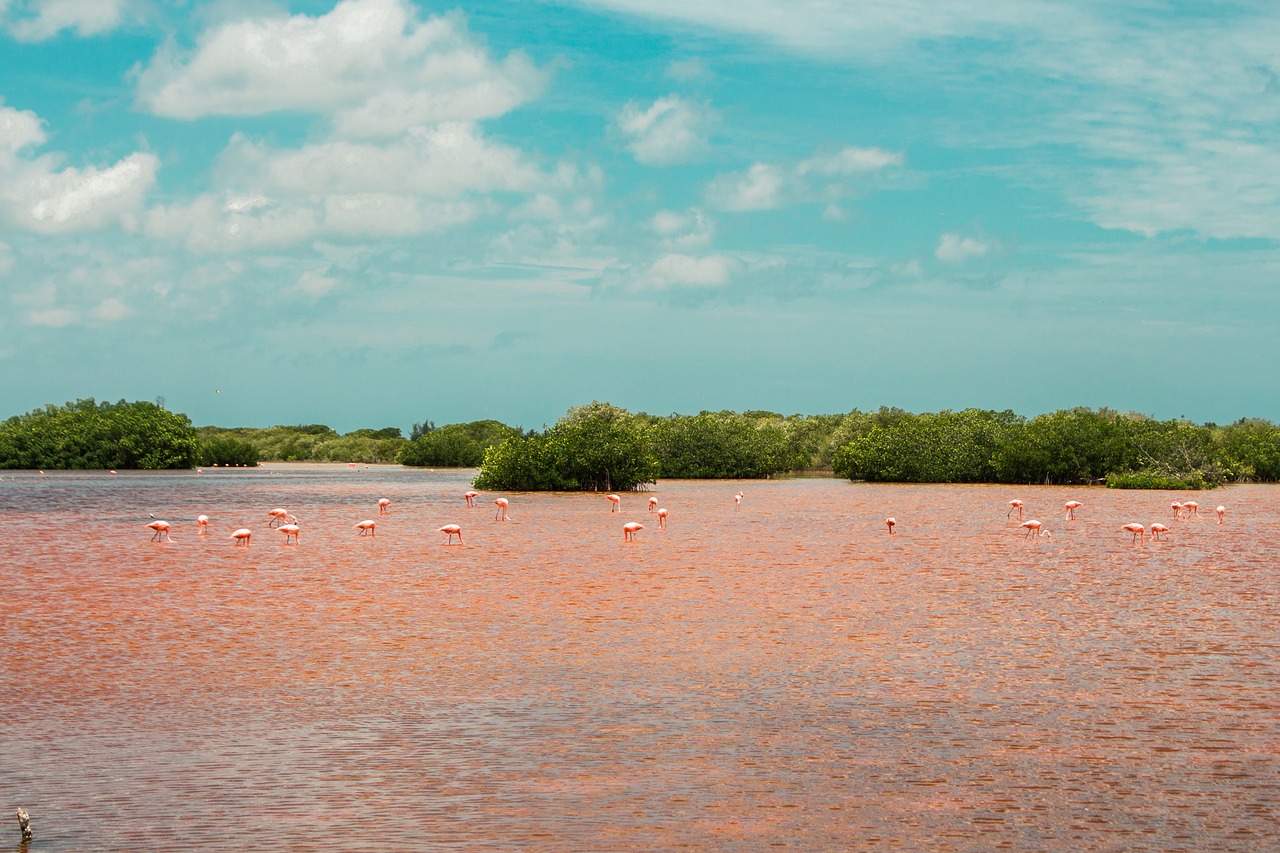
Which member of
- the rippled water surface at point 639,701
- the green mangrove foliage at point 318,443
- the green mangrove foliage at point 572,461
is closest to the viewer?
the rippled water surface at point 639,701

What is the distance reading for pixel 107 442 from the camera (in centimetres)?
7531

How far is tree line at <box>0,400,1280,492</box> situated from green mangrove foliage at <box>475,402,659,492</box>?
0.06m

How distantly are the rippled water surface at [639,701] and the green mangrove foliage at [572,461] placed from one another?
2565 cm

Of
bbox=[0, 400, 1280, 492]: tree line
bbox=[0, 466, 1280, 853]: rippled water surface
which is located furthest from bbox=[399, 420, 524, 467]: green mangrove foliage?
bbox=[0, 466, 1280, 853]: rippled water surface

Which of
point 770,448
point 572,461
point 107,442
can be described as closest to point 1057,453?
point 770,448

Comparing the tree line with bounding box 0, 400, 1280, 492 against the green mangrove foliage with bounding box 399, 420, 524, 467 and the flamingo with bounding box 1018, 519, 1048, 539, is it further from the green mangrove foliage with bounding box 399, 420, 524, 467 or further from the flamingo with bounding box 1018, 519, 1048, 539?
the flamingo with bounding box 1018, 519, 1048, 539

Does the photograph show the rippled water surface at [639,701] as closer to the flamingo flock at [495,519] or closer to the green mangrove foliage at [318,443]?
the flamingo flock at [495,519]

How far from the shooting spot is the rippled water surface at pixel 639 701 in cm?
691

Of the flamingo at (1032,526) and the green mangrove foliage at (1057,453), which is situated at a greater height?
the green mangrove foliage at (1057,453)

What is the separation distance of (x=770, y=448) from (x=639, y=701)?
5453 cm

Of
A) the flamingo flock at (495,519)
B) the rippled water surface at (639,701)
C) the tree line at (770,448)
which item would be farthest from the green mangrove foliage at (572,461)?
the rippled water surface at (639,701)

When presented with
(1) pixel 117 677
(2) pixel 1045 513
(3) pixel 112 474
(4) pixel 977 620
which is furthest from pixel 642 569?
(3) pixel 112 474

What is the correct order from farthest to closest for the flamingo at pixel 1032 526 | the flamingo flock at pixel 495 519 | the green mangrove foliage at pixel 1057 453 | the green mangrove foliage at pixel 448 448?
1. the green mangrove foliage at pixel 448 448
2. the green mangrove foliage at pixel 1057 453
3. the flamingo at pixel 1032 526
4. the flamingo flock at pixel 495 519

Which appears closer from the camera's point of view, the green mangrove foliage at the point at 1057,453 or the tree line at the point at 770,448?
the tree line at the point at 770,448
